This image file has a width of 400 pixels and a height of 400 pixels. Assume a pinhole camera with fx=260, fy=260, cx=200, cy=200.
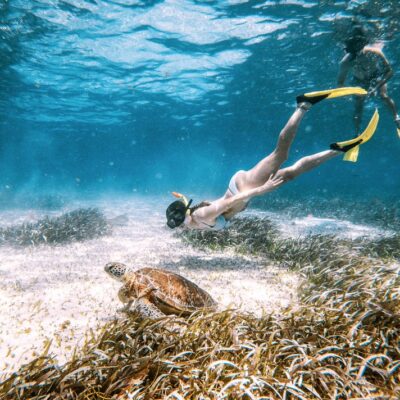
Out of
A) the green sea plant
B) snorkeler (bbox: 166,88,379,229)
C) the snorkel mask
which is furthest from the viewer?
the green sea plant

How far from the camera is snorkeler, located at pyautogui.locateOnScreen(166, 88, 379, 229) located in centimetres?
608

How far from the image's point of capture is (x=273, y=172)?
255 inches

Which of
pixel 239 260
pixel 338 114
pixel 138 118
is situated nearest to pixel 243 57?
pixel 239 260

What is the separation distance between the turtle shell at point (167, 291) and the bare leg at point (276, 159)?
329cm

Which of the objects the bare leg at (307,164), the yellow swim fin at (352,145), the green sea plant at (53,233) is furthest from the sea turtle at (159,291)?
Result: the green sea plant at (53,233)

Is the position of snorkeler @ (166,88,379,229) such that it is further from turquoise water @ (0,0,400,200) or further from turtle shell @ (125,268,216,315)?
turquoise water @ (0,0,400,200)

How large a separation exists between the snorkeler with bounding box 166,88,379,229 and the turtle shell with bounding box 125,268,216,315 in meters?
2.42

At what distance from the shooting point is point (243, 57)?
19297 millimetres

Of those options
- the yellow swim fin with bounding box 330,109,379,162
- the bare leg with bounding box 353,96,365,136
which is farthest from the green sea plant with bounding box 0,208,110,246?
the bare leg with bounding box 353,96,365,136

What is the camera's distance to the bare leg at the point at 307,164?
6.05 meters

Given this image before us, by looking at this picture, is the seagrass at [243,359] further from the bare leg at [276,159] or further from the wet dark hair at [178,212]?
the wet dark hair at [178,212]

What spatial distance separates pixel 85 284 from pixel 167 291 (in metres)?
3.02

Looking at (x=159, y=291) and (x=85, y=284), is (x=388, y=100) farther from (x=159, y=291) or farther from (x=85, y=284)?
(x=85, y=284)

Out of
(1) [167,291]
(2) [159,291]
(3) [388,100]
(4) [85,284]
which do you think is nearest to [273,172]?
(1) [167,291]
